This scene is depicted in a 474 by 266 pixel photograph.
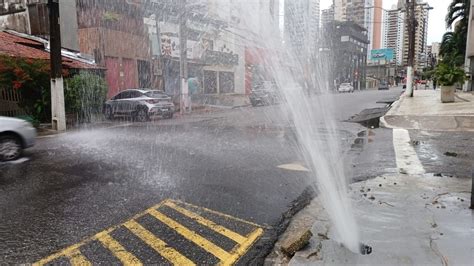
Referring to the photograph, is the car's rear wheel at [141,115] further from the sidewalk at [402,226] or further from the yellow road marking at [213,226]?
the sidewalk at [402,226]

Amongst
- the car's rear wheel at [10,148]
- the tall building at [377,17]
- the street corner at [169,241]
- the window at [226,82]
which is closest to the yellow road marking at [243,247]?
the street corner at [169,241]

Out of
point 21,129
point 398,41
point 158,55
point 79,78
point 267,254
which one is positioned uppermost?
point 398,41

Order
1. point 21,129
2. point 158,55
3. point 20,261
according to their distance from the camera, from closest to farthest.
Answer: point 20,261, point 21,129, point 158,55

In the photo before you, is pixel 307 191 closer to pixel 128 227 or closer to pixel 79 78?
pixel 128 227

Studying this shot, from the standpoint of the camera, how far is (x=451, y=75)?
59.8ft

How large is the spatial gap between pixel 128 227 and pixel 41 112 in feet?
43.1

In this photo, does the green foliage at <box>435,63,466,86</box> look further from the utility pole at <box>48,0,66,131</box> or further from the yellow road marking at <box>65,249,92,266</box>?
the yellow road marking at <box>65,249,92,266</box>

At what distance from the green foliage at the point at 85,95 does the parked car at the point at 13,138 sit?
8122 millimetres

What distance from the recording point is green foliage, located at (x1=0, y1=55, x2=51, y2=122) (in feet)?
44.7

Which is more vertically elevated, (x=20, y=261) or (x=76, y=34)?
(x=76, y=34)

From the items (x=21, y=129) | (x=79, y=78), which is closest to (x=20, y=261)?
(x=21, y=129)

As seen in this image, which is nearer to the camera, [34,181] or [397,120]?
[34,181]

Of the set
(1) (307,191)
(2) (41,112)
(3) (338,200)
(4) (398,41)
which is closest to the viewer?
(3) (338,200)

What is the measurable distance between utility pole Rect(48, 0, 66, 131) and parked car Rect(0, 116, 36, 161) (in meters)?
5.24
